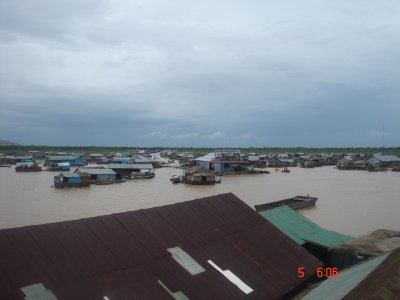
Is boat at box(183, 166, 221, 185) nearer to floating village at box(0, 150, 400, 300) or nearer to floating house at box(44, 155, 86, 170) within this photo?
floating house at box(44, 155, 86, 170)

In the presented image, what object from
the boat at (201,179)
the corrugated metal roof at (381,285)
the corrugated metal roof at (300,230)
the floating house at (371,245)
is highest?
the corrugated metal roof at (381,285)

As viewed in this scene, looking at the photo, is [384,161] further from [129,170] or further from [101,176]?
[101,176]

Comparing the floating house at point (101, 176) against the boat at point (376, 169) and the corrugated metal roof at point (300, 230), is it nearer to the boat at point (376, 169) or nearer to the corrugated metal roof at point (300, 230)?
the corrugated metal roof at point (300, 230)

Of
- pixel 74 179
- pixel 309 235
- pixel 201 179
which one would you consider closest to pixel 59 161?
pixel 74 179

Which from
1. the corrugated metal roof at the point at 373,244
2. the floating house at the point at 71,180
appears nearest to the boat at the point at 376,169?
the floating house at the point at 71,180

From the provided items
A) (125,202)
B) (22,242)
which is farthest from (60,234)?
(125,202)

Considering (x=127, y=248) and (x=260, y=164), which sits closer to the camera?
(x=127, y=248)

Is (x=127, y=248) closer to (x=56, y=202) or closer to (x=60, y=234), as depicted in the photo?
(x=60, y=234)
